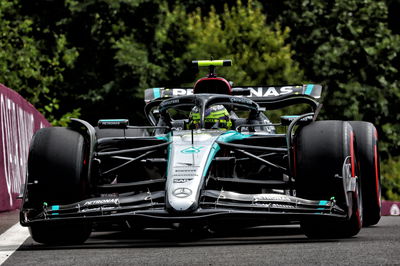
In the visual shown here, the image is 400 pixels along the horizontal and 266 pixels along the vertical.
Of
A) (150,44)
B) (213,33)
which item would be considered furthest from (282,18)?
(150,44)

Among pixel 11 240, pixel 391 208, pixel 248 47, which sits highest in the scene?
pixel 248 47

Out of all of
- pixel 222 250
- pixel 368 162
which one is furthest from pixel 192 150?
pixel 368 162

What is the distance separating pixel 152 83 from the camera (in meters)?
36.1

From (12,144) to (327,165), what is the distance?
26.6ft

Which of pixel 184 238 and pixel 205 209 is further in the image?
pixel 184 238

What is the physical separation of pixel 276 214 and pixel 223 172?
1105mm

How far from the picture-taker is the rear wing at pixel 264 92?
12.7 metres

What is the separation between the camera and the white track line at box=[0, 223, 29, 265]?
781 centimetres

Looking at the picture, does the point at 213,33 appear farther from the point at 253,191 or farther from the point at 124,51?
the point at 253,191

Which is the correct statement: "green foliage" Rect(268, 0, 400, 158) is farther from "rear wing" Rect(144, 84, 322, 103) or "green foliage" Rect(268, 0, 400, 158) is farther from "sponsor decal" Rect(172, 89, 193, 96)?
"rear wing" Rect(144, 84, 322, 103)

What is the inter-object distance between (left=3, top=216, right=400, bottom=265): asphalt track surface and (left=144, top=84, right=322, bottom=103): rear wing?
9.57 feet

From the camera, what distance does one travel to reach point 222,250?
Result: 25.0 feet

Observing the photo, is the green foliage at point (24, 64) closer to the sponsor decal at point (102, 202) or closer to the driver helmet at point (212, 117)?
the driver helmet at point (212, 117)

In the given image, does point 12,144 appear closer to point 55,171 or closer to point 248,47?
point 55,171
